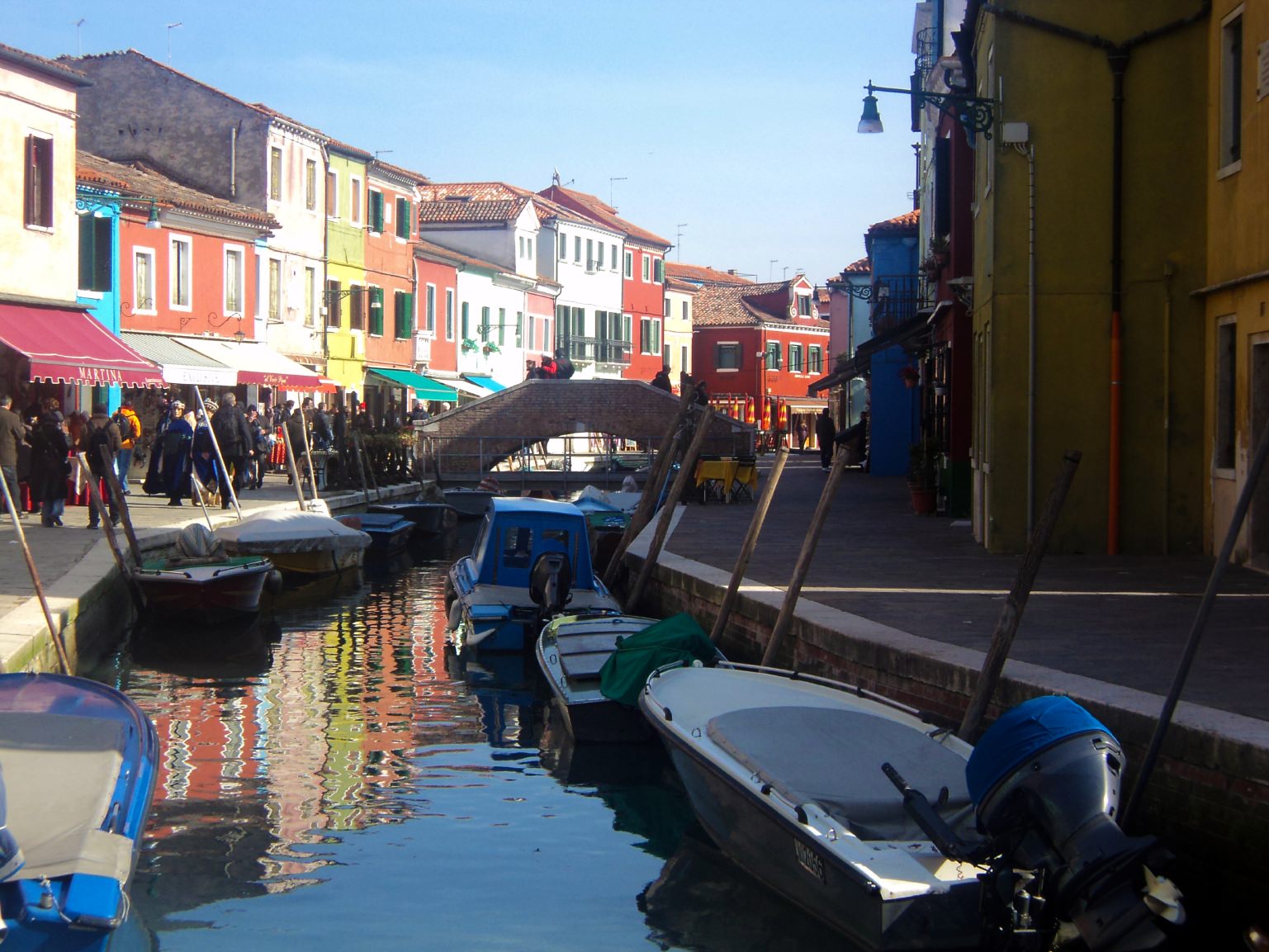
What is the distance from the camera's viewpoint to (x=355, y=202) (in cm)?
4322

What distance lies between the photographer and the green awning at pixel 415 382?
43.8 meters

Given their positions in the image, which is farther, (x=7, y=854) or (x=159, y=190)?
(x=159, y=190)

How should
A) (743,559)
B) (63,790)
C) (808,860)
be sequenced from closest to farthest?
1. (808,860)
2. (63,790)
3. (743,559)

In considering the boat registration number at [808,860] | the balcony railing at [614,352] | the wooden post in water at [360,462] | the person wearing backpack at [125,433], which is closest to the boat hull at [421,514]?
the wooden post in water at [360,462]

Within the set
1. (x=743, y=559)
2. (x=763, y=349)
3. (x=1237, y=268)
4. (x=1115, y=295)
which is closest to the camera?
(x=743, y=559)

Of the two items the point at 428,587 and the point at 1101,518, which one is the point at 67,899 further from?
the point at 428,587

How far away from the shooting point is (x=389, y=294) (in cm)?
4538

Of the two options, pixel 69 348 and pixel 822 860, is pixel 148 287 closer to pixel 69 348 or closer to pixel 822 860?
pixel 69 348

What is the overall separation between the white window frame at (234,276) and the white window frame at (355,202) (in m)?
7.74

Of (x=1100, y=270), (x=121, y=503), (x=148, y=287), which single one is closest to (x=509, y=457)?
(x=148, y=287)

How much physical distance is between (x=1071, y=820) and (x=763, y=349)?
70.4m

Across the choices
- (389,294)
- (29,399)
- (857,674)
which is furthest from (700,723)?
(389,294)

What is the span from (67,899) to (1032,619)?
7.22 meters

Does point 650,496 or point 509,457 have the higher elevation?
point 509,457
